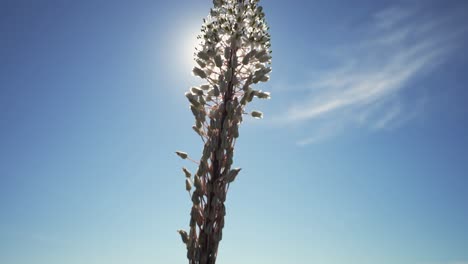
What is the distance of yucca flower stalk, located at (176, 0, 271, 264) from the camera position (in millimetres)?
6461

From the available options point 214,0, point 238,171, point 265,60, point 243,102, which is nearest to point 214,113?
point 243,102

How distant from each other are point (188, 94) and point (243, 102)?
1.39 meters

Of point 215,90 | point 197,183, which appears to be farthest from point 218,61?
point 197,183

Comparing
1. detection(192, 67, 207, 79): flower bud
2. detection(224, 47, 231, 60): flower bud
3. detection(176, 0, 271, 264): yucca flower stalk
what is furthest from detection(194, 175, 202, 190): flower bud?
detection(224, 47, 231, 60): flower bud

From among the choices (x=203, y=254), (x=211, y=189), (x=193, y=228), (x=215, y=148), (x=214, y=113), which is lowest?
(x=203, y=254)

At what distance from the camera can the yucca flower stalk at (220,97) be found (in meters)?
6.46

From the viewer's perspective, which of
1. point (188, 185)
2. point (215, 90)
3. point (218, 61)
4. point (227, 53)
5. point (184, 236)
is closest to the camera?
point (184, 236)

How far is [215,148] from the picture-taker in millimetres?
6832

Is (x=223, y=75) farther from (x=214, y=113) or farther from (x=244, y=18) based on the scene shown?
(x=244, y=18)

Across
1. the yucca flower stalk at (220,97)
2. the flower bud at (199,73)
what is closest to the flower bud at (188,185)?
the yucca flower stalk at (220,97)

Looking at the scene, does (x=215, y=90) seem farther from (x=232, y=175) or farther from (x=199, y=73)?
(x=232, y=175)

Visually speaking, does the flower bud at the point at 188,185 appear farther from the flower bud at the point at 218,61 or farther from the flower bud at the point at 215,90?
the flower bud at the point at 218,61

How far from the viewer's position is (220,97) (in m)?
7.78

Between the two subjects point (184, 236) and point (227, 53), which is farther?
point (227, 53)
